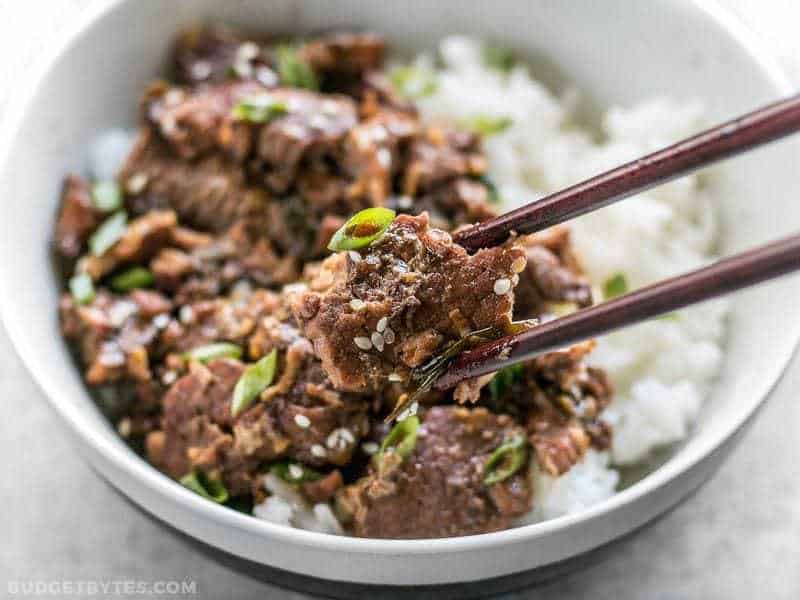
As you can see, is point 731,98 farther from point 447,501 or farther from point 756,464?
point 447,501

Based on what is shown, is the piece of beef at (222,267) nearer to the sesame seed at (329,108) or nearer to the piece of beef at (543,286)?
the sesame seed at (329,108)

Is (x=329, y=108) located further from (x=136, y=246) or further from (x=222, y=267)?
(x=136, y=246)

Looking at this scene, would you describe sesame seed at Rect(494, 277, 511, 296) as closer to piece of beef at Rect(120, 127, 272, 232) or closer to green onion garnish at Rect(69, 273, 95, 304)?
piece of beef at Rect(120, 127, 272, 232)

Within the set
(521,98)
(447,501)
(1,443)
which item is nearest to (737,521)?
(447,501)

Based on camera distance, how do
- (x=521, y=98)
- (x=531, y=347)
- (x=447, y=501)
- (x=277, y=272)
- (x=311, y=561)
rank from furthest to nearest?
1. (x=521, y=98)
2. (x=277, y=272)
3. (x=447, y=501)
4. (x=311, y=561)
5. (x=531, y=347)

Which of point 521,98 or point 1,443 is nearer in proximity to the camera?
point 1,443

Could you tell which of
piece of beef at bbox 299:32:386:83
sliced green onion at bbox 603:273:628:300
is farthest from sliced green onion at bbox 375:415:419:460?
piece of beef at bbox 299:32:386:83

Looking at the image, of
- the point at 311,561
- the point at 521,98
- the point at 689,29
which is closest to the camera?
the point at 311,561
